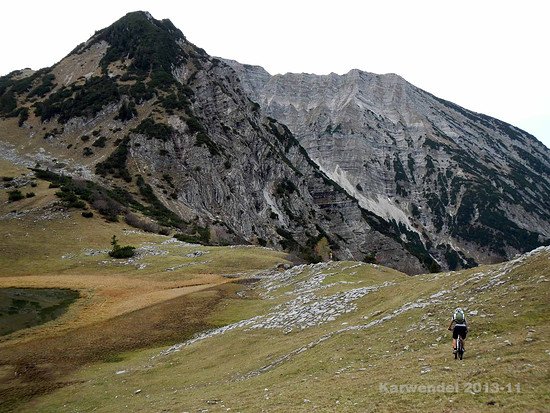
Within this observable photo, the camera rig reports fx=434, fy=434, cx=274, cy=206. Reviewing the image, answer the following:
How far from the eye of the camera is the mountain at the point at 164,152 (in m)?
Answer: 118

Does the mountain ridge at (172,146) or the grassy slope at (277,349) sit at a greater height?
the mountain ridge at (172,146)

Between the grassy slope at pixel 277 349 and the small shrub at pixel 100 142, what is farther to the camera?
the small shrub at pixel 100 142

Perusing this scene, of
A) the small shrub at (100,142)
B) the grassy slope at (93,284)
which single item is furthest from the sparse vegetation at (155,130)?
the grassy slope at (93,284)

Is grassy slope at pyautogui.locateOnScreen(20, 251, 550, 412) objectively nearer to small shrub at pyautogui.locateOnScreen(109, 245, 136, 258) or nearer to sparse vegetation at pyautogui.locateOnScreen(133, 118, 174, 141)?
small shrub at pyautogui.locateOnScreen(109, 245, 136, 258)

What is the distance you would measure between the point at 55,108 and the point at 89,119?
1626cm

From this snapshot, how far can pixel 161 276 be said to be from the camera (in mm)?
61062

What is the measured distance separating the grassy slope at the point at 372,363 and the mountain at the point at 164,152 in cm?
5869

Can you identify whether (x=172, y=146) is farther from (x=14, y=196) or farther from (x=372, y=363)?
(x=372, y=363)

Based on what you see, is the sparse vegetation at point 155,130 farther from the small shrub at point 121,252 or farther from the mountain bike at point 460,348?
the mountain bike at point 460,348

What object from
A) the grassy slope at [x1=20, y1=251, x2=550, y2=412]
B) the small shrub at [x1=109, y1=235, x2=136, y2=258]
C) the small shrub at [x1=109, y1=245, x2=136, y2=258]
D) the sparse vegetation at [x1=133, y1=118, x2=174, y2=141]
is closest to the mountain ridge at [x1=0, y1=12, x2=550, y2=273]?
the sparse vegetation at [x1=133, y1=118, x2=174, y2=141]

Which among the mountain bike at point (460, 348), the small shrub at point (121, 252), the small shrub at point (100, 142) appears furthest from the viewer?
the small shrub at point (100, 142)

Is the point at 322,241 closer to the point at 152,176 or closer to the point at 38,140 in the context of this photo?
the point at 152,176

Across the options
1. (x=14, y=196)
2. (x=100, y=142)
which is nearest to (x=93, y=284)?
(x=14, y=196)

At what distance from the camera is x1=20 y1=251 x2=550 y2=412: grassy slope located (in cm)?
1553
